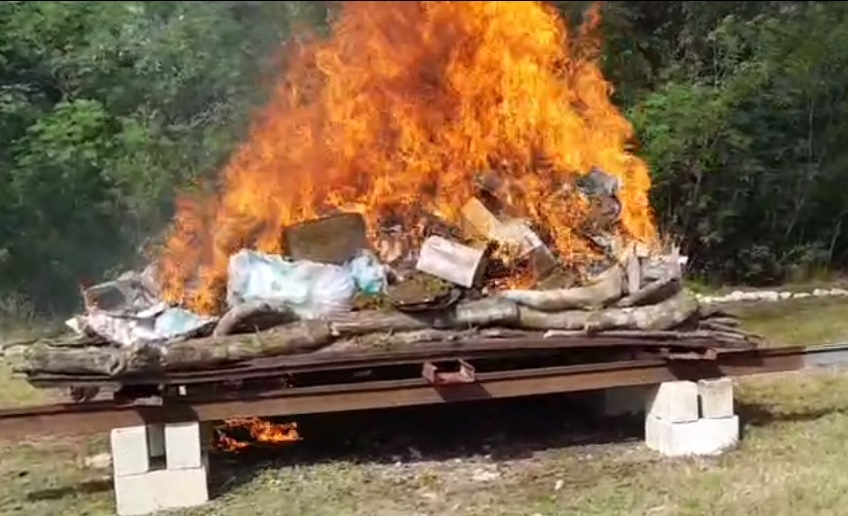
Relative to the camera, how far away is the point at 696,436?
5.43m

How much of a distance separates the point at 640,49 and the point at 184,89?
159 inches

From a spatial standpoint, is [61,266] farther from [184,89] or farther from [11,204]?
[184,89]

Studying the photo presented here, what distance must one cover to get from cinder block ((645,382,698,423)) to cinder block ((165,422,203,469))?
212 centimetres

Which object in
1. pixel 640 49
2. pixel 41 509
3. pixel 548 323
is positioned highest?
pixel 640 49

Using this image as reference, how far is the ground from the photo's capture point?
486 cm

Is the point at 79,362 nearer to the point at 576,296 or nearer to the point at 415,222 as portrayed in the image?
the point at 415,222

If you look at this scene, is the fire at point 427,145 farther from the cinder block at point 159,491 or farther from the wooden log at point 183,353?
the cinder block at point 159,491

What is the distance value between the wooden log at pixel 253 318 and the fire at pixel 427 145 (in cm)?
68

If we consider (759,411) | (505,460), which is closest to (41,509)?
(505,460)

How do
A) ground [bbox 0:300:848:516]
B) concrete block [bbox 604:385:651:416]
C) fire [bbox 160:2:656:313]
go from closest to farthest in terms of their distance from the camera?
ground [bbox 0:300:848:516], concrete block [bbox 604:385:651:416], fire [bbox 160:2:656:313]

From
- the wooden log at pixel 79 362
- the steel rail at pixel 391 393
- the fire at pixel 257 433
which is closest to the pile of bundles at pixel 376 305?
the wooden log at pixel 79 362

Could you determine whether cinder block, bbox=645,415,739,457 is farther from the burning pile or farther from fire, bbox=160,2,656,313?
fire, bbox=160,2,656,313

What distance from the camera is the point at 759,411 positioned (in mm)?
6160

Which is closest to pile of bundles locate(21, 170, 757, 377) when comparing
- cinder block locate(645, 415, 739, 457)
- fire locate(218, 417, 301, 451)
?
cinder block locate(645, 415, 739, 457)
